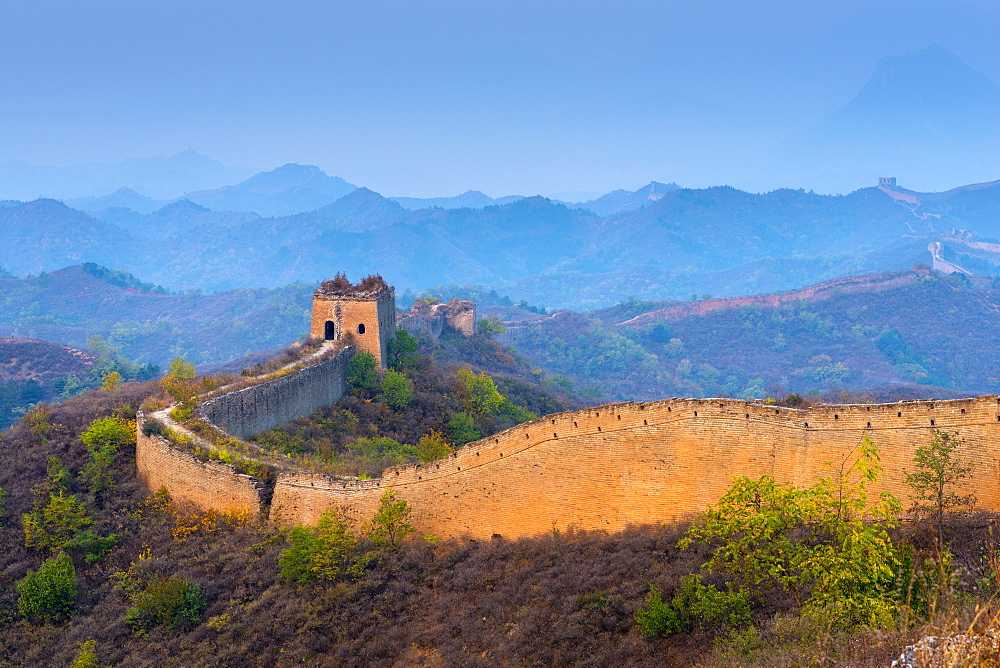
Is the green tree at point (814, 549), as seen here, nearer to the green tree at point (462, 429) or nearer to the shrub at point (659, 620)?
the shrub at point (659, 620)

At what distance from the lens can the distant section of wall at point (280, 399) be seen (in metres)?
30.3

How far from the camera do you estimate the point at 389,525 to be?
21.3 meters

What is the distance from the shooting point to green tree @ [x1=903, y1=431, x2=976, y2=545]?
52.6 feet

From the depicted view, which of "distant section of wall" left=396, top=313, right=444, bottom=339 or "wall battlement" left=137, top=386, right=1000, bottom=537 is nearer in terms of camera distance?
"wall battlement" left=137, top=386, right=1000, bottom=537

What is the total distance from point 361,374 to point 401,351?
164 inches

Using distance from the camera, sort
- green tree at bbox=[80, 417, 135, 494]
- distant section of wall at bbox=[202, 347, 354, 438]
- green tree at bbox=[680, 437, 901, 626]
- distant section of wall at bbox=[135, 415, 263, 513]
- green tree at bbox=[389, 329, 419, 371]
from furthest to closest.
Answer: green tree at bbox=[389, 329, 419, 371] < distant section of wall at bbox=[202, 347, 354, 438] < green tree at bbox=[80, 417, 135, 494] < distant section of wall at bbox=[135, 415, 263, 513] < green tree at bbox=[680, 437, 901, 626]

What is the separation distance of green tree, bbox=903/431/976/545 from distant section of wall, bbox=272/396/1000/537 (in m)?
0.20

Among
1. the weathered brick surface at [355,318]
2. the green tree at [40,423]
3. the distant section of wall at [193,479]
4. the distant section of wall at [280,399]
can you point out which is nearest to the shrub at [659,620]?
the distant section of wall at [193,479]

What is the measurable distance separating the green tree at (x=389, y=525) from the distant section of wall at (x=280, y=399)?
32.2 ft

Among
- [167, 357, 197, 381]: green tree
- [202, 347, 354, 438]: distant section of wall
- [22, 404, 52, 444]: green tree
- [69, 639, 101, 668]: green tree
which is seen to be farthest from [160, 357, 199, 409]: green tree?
[69, 639, 101, 668]: green tree

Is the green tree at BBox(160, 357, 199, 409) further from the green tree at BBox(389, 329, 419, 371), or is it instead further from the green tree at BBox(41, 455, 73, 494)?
the green tree at BBox(389, 329, 419, 371)

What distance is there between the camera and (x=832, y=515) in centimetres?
1427

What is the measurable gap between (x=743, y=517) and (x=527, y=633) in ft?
15.4

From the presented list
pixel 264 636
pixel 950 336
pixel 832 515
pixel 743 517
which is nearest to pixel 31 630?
pixel 264 636
